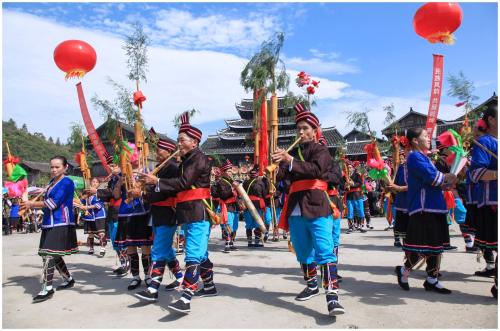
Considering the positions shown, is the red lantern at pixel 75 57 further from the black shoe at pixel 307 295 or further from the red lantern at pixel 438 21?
the red lantern at pixel 438 21

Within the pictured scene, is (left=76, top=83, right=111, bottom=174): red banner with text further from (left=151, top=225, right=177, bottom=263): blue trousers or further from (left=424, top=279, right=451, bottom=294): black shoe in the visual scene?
(left=424, top=279, right=451, bottom=294): black shoe

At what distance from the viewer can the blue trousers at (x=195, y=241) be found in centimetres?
413

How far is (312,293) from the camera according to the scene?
13.9ft

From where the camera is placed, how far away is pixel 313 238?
13.0ft

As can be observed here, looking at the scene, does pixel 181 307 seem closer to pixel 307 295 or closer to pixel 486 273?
pixel 307 295

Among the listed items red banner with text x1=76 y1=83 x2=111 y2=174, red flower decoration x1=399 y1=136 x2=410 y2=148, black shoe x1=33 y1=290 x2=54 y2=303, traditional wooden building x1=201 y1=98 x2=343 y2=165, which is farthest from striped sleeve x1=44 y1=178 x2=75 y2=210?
traditional wooden building x1=201 y1=98 x2=343 y2=165

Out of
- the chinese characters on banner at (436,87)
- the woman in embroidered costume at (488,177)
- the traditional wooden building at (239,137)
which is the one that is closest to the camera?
the woman in embroidered costume at (488,177)

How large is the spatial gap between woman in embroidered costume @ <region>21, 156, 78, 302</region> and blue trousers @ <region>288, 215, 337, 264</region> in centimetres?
286

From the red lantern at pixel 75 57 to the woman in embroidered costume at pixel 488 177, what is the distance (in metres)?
4.95

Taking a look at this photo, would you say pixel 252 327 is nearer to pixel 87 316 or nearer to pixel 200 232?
pixel 200 232

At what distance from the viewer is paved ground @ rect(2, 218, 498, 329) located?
11.7 ft

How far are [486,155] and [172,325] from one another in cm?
346

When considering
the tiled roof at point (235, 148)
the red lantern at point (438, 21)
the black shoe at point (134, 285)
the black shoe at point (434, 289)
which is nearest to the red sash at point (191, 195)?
the black shoe at point (134, 285)

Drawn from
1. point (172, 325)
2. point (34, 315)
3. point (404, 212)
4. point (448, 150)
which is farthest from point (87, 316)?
point (404, 212)
